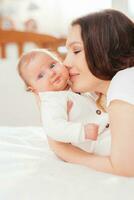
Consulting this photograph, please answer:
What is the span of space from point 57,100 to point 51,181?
35cm

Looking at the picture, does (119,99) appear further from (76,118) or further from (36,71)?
(36,71)

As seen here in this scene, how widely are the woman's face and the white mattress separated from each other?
23 centimetres

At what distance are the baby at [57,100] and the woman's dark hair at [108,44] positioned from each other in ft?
0.46

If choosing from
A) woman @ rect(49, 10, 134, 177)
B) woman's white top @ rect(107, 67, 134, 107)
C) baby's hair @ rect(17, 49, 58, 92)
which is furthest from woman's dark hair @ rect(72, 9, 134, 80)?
baby's hair @ rect(17, 49, 58, 92)

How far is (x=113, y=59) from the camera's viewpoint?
112cm

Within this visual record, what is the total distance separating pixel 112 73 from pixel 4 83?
52.4 inches

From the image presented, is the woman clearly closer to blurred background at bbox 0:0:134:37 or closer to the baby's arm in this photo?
the baby's arm

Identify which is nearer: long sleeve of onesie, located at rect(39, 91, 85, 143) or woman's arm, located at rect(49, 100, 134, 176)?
woman's arm, located at rect(49, 100, 134, 176)

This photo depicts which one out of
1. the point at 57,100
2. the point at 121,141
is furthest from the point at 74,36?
the point at 121,141

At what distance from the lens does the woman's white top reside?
94 centimetres

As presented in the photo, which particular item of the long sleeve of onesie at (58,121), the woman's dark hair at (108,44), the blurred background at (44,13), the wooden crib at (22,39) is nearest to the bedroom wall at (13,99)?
the wooden crib at (22,39)

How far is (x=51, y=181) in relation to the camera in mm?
921

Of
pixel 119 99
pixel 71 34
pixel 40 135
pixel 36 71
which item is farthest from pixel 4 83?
pixel 119 99

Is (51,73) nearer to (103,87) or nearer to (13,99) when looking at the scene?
(103,87)
